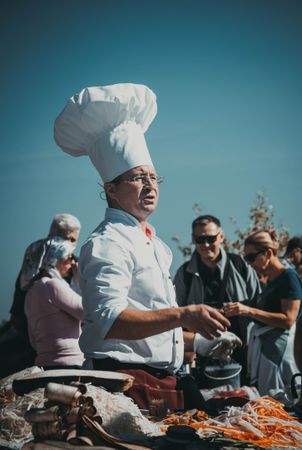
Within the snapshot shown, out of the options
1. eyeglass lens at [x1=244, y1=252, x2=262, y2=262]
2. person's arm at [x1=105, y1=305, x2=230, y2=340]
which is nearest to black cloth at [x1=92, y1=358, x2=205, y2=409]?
person's arm at [x1=105, y1=305, x2=230, y2=340]

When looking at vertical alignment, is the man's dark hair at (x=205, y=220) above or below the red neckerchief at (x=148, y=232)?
above

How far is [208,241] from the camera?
19.9 feet

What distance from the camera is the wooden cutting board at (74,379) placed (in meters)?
2.20

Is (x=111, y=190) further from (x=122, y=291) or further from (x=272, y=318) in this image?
(x=272, y=318)

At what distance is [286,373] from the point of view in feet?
17.5

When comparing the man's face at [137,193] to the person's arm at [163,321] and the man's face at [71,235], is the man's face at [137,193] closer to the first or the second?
the person's arm at [163,321]

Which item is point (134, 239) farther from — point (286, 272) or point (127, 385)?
point (286, 272)

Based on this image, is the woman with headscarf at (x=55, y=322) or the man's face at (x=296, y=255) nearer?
the woman with headscarf at (x=55, y=322)

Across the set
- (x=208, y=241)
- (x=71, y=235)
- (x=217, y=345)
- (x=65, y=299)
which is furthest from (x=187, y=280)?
(x=217, y=345)

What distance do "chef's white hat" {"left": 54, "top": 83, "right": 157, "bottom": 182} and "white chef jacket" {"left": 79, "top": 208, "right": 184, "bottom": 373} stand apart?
35 cm

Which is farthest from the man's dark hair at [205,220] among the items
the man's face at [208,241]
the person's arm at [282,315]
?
the person's arm at [282,315]

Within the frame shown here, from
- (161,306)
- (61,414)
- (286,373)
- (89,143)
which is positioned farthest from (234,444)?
(286,373)

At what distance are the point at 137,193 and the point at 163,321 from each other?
755mm

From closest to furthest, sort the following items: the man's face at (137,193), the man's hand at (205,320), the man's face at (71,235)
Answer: the man's hand at (205,320), the man's face at (137,193), the man's face at (71,235)
